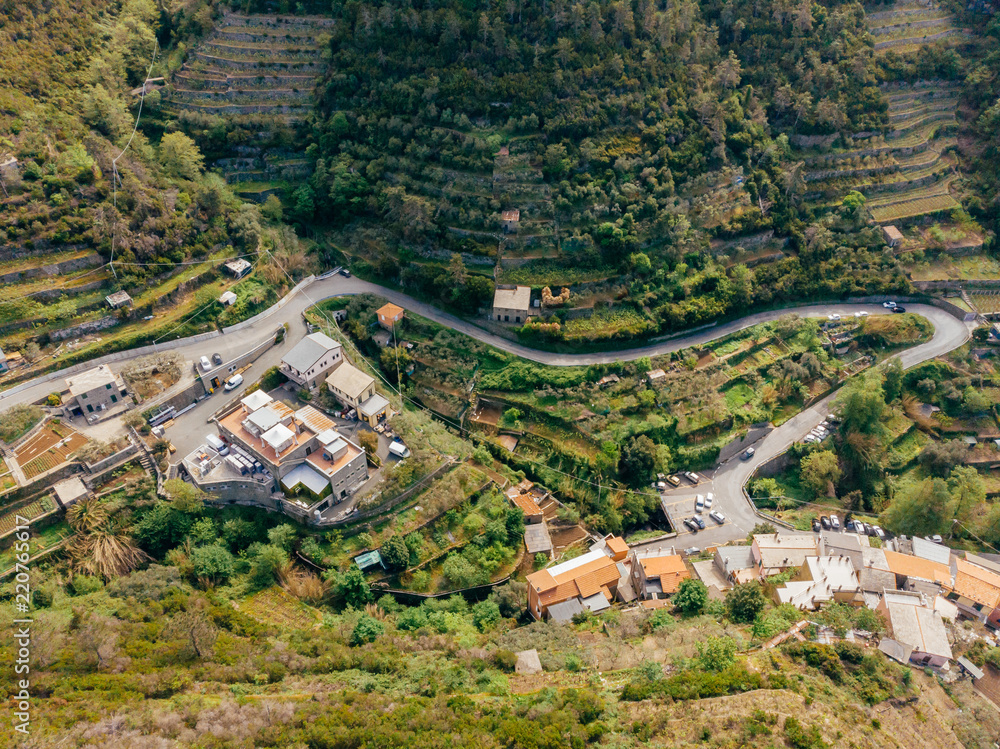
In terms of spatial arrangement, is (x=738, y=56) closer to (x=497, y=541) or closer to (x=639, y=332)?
(x=639, y=332)

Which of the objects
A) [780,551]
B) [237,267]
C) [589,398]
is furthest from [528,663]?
[237,267]

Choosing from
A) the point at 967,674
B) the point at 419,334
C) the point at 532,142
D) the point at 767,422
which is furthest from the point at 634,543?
the point at 532,142

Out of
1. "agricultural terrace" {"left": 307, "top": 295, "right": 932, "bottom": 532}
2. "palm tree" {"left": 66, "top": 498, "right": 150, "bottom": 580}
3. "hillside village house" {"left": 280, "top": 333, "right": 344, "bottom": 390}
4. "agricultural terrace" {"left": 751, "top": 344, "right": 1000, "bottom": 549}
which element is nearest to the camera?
"palm tree" {"left": 66, "top": 498, "right": 150, "bottom": 580}

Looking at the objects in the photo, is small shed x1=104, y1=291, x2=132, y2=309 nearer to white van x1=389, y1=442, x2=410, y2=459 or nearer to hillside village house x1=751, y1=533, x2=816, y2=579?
white van x1=389, y1=442, x2=410, y2=459

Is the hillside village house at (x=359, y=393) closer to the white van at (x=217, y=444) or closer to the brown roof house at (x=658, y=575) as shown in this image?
the white van at (x=217, y=444)

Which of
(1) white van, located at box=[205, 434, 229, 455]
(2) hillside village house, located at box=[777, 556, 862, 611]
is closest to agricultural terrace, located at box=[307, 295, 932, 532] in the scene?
(2) hillside village house, located at box=[777, 556, 862, 611]

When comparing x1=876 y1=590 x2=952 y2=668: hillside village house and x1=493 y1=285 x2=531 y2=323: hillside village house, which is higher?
x1=493 y1=285 x2=531 y2=323: hillside village house
